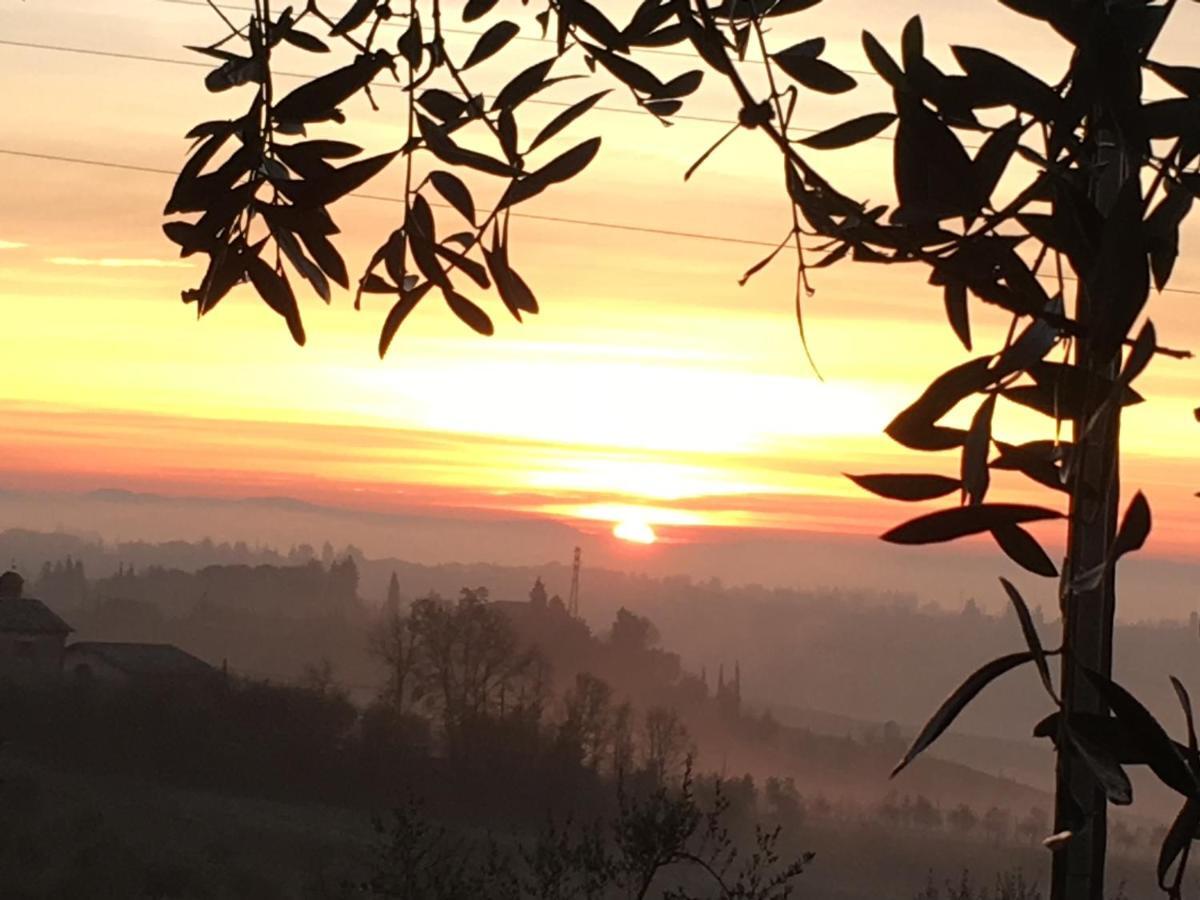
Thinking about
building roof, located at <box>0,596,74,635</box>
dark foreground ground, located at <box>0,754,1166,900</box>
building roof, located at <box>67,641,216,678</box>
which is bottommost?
dark foreground ground, located at <box>0,754,1166,900</box>

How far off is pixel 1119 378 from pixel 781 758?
72.6 meters

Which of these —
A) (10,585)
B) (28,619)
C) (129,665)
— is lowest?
(129,665)

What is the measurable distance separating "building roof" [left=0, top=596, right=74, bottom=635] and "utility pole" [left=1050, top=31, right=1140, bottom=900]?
4060cm

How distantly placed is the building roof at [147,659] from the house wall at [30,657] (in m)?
1.00

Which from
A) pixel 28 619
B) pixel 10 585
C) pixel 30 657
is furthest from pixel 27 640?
pixel 10 585

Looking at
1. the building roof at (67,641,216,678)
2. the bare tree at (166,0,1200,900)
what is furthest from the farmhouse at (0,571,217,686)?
the bare tree at (166,0,1200,900)

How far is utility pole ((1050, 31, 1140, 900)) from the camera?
616 millimetres

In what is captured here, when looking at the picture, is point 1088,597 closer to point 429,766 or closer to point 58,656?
point 429,766

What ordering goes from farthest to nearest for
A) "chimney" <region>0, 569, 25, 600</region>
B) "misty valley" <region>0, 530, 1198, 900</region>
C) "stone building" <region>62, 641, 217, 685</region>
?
1. "stone building" <region>62, 641, 217, 685</region>
2. "chimney" <region>0, 569, 25, 600</region>
3. "misty valley" <region>0, 530, 1198, 900</region>

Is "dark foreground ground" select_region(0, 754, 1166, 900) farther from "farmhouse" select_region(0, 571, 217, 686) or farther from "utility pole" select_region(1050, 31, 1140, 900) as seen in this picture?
"utility pole" select_region(1050, 31, 1140, 900)

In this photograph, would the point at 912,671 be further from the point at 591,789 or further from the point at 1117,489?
the point at 1117,489

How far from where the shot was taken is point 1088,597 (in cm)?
63

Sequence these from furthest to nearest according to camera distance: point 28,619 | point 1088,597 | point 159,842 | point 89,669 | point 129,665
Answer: point 89,669, point 129,665, point 28,619, point 159,842, point 1088,597

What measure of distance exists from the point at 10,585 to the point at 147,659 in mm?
3866
